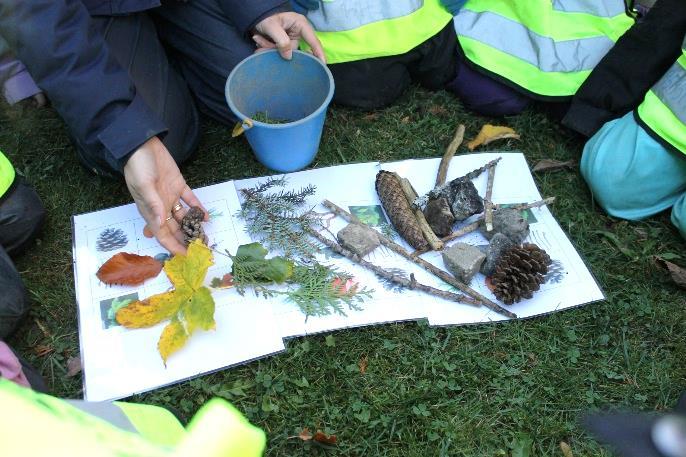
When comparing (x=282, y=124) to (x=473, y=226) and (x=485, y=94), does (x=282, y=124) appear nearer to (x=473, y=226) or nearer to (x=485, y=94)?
(x=473, y=226)

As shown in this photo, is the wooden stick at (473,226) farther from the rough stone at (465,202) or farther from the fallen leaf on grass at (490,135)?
the fallen leaf on grass at (490,135)

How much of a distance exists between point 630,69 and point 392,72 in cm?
73

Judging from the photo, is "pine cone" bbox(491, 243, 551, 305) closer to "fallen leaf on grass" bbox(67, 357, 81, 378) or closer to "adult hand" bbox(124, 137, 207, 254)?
"adult hand" bbox(124, 137, 207, 254)

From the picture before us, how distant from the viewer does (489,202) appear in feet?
5.74

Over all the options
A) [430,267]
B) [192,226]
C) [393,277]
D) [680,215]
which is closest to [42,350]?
[192,226]

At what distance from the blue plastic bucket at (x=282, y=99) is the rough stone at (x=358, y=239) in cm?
30

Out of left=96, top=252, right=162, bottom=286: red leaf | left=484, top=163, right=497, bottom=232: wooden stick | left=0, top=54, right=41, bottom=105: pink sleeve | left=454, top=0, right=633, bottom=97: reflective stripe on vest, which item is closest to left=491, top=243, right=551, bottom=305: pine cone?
left=484, top=163, right=497, bottom=232: wooden stick

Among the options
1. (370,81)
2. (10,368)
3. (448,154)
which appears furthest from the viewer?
(370,81)

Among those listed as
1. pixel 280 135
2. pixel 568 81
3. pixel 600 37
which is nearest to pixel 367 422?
pixel 280 135

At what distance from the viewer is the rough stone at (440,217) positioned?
65.1 inches

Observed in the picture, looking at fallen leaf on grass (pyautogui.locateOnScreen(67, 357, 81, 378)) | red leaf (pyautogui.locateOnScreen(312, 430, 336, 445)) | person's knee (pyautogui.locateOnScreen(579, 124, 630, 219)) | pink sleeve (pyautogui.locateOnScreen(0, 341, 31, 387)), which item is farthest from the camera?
person's knee (pyautogui.locateOnScreen(579, 124, 630, 219))

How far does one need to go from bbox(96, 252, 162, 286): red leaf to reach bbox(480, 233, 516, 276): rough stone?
87 centimetres

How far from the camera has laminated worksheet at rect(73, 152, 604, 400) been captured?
1.46 metres

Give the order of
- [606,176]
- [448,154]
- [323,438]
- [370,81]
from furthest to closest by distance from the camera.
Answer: [370,81] → [448,154] → [606,176] → [323,438]
